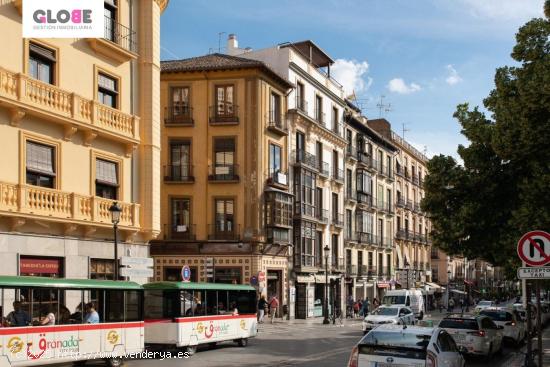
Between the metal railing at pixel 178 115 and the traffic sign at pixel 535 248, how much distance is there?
33438mm

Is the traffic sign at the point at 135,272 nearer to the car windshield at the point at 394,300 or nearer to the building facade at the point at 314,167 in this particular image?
the building facade at the point at 314,167

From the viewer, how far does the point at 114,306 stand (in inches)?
763

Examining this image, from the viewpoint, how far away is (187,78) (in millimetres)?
46469

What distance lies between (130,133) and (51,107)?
4.84 meters

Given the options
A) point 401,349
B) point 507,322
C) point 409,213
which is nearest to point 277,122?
point 507,322

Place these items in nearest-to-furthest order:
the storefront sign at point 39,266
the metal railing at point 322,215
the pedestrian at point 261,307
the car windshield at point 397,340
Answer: the car windshield at point 397,340 < the storefront sign at point 39,266 < the pedestrian at point 261,307 < the metal railing at point 322,215

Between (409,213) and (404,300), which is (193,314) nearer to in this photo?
(404,300)

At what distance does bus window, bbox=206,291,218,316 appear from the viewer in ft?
80.8

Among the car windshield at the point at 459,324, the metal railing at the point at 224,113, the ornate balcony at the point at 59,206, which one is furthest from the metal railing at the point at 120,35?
the car windshield at the point at 459,324

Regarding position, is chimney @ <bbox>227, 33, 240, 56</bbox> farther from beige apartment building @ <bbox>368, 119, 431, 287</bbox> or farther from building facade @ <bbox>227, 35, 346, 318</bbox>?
beige apartment building @ <bbox>368, 119, 431, 287</bbox>

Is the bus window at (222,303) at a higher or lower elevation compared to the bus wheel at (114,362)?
higher

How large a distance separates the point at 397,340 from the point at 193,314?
36.6 feet

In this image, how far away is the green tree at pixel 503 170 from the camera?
18.9 meters

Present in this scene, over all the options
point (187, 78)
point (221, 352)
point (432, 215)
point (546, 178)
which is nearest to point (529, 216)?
point (546, 178)
